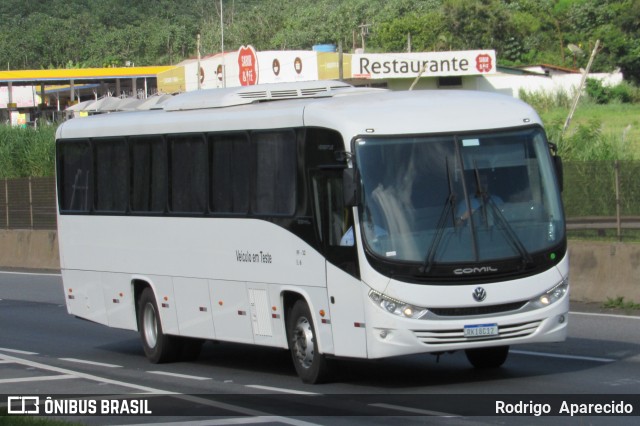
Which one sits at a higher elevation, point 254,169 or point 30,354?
point 254,169

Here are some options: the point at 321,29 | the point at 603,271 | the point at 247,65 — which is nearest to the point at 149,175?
the point at 603,271

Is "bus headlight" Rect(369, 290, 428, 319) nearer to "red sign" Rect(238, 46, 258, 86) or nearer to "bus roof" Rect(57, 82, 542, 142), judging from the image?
"bus roof" Rect(57, 82, 542, 142)

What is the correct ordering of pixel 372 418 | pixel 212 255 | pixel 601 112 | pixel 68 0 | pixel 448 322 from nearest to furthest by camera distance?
pixel 372 418 < pixel 448 322 < pixel 212 255 < pixel 601 112 < pixel 68 0

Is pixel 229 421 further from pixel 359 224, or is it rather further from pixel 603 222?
pixel 603 222

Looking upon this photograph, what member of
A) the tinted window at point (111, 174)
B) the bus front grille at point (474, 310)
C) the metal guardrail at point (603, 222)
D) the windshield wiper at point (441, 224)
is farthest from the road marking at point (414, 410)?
the metal guardrail at point (603, 222)

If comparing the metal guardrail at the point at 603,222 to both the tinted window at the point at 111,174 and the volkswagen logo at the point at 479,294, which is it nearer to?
the tinted window at the point at 111,174

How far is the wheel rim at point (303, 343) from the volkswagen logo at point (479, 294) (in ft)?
6.30

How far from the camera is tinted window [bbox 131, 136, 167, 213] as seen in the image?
1561cm

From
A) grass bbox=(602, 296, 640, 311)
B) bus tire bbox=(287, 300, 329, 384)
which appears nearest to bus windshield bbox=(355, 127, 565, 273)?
bus tire bbox=(287, 300, 329, 384)

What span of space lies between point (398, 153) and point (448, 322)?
5.63ft

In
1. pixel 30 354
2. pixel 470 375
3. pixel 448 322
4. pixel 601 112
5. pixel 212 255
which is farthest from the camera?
pixel 601 112

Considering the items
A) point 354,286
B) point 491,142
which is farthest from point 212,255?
point 491,142

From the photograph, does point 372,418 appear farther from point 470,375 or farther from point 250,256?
point 250,256

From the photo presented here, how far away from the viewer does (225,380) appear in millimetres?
13906
